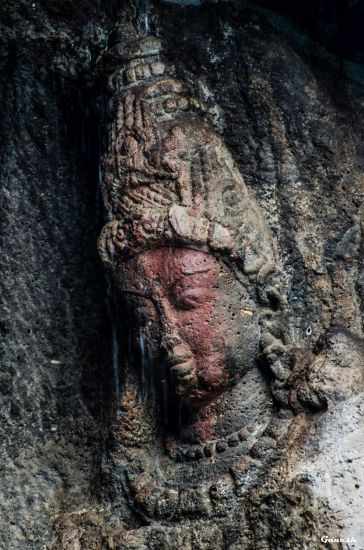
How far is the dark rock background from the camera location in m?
2.79

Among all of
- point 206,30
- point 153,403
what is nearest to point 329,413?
point 153,403

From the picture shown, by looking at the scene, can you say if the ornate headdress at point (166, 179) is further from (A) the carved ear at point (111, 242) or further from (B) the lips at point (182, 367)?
(B) the lips at point (182, 367)

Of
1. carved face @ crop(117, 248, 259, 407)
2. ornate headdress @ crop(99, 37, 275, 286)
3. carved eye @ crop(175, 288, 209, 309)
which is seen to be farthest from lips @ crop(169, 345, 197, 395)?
ornate headdress @ crop(99, 37, 275, 286)

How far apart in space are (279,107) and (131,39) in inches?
19.1

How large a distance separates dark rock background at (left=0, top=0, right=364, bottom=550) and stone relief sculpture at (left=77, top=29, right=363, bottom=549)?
12cm

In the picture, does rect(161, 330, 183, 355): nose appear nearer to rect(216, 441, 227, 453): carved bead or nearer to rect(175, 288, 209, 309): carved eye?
rect(175, 288, 209, 309): carved eye

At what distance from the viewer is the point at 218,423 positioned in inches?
108

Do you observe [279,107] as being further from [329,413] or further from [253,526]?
[253,526]

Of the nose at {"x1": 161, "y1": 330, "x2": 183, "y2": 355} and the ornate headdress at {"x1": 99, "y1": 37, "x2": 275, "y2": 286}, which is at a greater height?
the ornate headdress at {"x1": 99, "y1": 37, "x2": 275, "y2": 286}

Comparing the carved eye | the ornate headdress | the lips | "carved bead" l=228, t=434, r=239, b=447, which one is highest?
the ornate headdress

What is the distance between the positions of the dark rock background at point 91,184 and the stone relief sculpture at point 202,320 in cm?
12

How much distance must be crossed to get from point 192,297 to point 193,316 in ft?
0.19

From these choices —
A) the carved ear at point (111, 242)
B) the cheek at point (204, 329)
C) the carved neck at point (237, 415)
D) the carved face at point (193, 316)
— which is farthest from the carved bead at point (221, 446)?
the carved ear at point (111, 242)

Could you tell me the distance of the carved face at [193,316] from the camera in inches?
104
